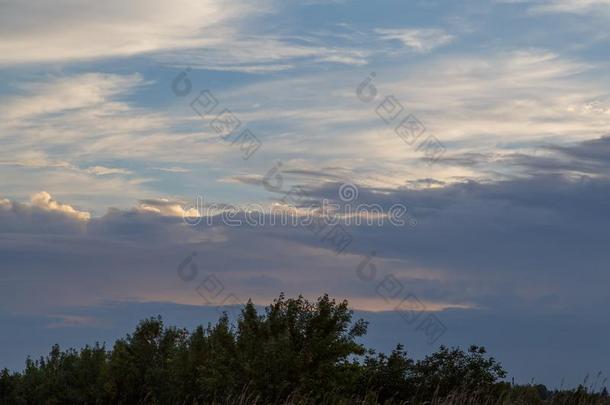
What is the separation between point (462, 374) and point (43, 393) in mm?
27930

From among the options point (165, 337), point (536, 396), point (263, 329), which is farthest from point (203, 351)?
point (536, 396)

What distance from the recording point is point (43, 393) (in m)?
47.6

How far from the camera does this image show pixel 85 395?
45250mm

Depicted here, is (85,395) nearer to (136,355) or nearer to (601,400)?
(136,355)

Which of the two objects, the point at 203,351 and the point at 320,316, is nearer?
the point at 320,316

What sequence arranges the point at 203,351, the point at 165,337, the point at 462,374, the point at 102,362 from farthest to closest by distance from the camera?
1. the point at 102,362
2. the point at 165,337
3. the point at 203,351
4. the point at 462,374

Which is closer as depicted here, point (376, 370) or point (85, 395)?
point (376, 370)

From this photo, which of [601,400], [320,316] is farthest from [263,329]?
[601,400]

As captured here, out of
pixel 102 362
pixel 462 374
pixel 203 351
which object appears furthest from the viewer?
pixel 102 362

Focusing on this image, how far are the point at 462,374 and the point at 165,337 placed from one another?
18.8 meters

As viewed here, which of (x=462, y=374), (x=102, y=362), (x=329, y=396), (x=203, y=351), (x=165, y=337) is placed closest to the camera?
(x=329, y=396)

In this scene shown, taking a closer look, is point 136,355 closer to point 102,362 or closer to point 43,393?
point 102,362

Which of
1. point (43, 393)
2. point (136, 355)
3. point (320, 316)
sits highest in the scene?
point (320, 316)

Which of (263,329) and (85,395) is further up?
(263,329)
